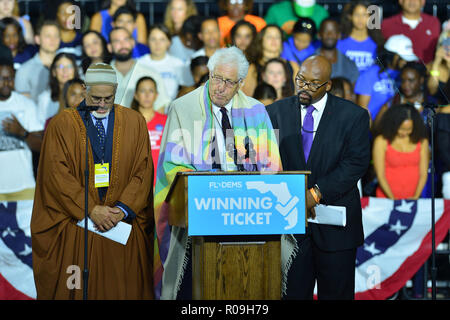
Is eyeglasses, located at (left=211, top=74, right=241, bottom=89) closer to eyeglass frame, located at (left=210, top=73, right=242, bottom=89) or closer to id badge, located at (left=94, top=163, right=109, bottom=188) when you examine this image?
eyeglass frame, located at (left=210, top=73, right=242, bottom=89)

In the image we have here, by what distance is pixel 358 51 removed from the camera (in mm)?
9234

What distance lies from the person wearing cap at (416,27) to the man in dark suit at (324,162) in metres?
4.05

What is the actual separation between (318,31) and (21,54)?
3.47m

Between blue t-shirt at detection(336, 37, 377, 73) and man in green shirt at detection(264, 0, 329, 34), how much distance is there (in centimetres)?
57

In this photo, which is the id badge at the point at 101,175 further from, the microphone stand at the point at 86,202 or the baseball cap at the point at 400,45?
the baseball cap at the point at 400,45

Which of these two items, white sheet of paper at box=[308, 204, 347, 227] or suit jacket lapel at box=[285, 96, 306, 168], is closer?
white sheet of paper at box=[308, 204, 347, 227]

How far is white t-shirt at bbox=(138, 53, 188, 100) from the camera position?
8.80 meters

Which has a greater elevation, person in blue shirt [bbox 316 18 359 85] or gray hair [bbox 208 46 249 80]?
person in blue shirt [bbox 316 18 359 85]

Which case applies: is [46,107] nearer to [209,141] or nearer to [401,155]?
[209,141]

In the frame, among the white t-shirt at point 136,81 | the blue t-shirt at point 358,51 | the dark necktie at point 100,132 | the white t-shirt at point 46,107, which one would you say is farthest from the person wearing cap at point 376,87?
the dark necktie at point 100,132

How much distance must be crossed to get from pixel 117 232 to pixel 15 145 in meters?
2.84

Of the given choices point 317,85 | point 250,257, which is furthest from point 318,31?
point 250,257

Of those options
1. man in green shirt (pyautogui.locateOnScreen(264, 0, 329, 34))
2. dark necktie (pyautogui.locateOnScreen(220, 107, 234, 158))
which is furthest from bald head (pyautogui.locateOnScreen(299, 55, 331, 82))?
man in green shirt (pyautogui.locateOnScreen(264, 0, 329, 34))

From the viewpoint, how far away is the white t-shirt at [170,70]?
8805 millimetres
